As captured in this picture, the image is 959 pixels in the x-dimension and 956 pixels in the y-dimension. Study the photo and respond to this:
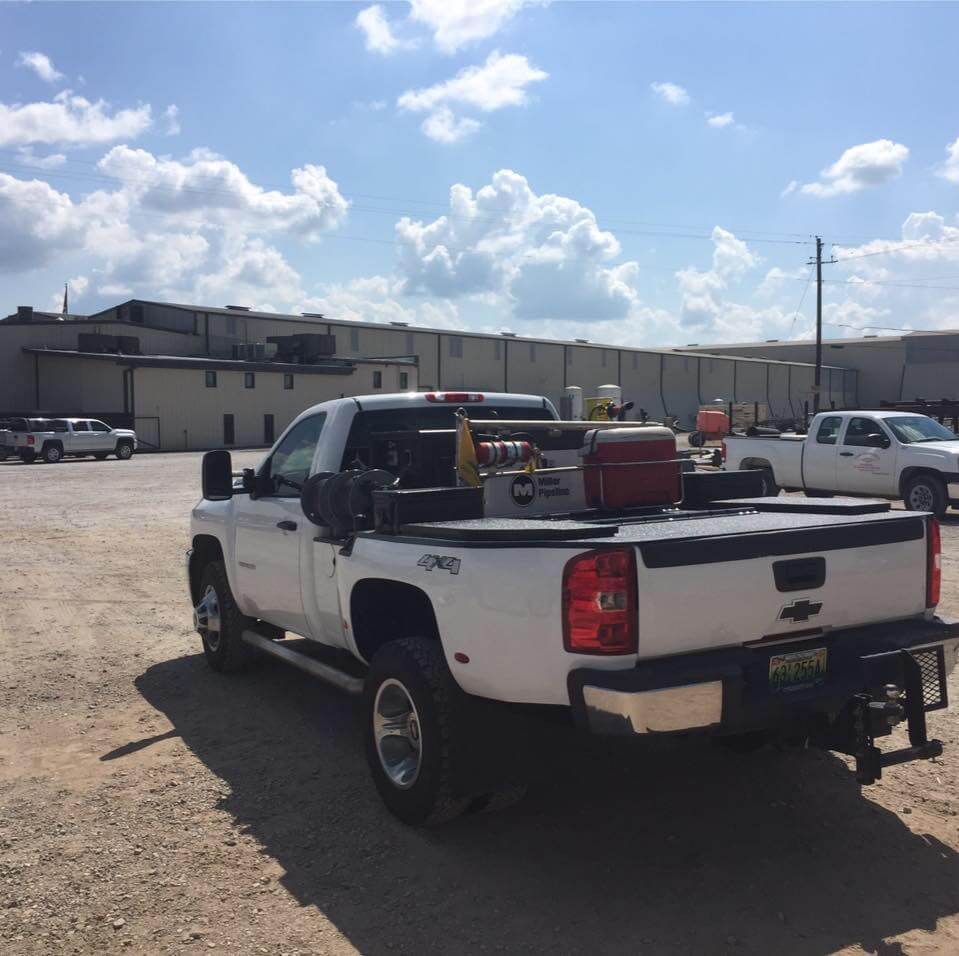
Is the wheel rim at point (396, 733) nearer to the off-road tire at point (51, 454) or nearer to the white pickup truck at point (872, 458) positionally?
the white pickup truck at point (872, 458)

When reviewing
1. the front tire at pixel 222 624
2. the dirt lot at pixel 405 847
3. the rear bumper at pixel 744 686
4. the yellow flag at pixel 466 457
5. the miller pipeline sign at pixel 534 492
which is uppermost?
the yellow flag at pixel 466 457

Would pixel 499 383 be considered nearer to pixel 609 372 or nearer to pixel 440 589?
pixel 609 372

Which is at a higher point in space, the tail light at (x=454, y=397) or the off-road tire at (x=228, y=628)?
the tail light at (x=454, y=397)

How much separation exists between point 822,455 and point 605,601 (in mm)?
14366

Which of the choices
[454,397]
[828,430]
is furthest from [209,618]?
[828,430]

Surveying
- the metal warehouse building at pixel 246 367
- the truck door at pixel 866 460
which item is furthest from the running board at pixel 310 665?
the metal warehouse building at pixel 246 367

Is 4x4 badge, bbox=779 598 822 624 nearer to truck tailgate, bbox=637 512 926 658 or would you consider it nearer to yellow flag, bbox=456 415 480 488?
truck tailgate, bbox=637 512 926 658

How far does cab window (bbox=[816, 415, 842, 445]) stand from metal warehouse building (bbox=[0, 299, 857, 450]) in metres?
37.5

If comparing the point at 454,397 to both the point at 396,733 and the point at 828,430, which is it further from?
the point at 828,430

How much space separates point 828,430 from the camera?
16.8m

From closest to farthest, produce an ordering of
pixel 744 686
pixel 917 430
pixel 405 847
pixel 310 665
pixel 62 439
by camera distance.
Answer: pixel 744 686 → pixel 405 847 → pixel 310 665 → pixel 917 430 → pixel 62 439

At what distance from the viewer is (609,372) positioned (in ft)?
240

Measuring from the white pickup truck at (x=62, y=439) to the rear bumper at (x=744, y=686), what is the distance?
36359 mm

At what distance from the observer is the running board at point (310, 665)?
4887 mm
